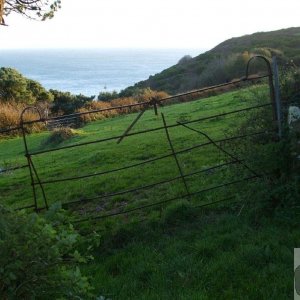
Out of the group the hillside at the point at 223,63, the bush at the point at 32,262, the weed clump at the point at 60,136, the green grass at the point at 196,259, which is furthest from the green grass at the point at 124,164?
the hillside at the point at 223,63

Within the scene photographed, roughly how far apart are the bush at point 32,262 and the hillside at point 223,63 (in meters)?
25.8

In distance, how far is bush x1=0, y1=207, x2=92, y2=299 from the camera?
2.94 metres

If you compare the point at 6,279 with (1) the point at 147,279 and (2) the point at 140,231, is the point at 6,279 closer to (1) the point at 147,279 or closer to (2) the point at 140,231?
(1) the point at 147,279

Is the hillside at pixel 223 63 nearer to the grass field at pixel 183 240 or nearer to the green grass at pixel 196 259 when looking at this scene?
the grass field at pixel 183 240

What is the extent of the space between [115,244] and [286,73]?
423cm

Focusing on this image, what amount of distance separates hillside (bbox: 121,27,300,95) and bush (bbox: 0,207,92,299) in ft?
84.6

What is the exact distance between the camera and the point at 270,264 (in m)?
4.80

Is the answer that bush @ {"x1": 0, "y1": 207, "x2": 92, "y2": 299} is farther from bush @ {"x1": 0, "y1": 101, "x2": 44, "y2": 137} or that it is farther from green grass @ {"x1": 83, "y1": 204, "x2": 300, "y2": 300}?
bush @ {"x1": 0, "y1": 101, "x2": 44, "y2": 137}

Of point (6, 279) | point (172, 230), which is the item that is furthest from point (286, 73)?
point (6, 279)

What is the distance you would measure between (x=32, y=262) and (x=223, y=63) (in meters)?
41.2

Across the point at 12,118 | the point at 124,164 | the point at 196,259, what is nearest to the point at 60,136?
the point at 12,118

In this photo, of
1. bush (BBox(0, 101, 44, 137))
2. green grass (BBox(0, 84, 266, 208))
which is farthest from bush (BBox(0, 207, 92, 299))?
bush (BBox(0, 101, 44, 137))

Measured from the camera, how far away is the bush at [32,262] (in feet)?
9.65

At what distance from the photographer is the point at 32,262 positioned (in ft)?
9.92
